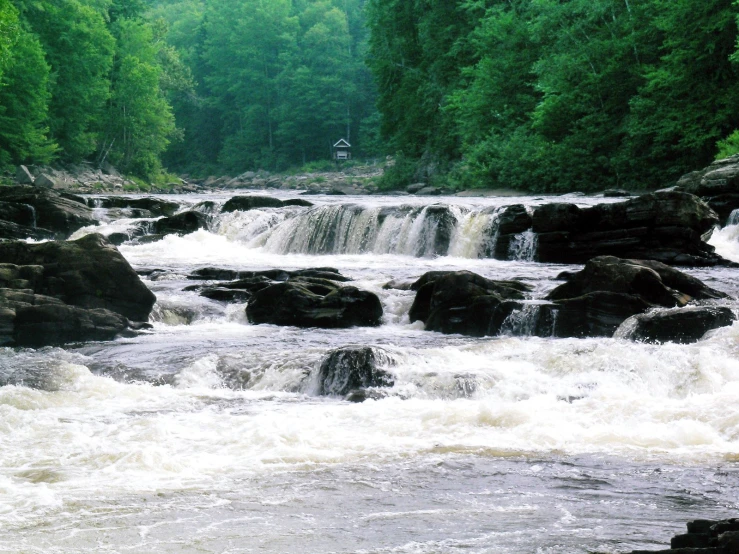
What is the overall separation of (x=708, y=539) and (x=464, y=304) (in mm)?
9563

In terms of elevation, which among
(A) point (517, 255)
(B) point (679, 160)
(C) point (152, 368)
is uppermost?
(B) point (679, 160)

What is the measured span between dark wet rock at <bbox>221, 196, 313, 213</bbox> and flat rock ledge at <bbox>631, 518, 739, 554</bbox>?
76.3 ft

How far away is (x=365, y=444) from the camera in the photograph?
8.66 meters

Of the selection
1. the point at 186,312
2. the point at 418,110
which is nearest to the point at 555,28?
the point at 418,110

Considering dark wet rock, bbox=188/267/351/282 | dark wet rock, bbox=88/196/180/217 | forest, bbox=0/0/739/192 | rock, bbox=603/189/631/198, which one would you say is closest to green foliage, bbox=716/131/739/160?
forest, bbox=0/0/739/192

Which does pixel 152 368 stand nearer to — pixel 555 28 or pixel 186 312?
pixel 186 312

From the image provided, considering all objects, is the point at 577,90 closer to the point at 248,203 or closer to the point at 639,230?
the point at 248,203

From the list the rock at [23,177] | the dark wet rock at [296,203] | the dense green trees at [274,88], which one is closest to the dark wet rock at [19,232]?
the dark wet rock at [296,203]

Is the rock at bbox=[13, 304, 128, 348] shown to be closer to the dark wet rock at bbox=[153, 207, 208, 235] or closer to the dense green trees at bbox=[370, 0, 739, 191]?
the dark wet rock at bbox=[153, 207, 208, 235]

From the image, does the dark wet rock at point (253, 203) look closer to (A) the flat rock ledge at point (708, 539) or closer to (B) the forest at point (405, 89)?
(B) the forest at point (405, 89)

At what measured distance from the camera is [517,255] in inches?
834

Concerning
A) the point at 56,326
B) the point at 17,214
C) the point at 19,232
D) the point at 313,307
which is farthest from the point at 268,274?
the point at 17,214

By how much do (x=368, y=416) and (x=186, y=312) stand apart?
664 cm

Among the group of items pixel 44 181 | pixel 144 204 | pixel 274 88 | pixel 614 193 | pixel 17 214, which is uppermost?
pixel 274 88
